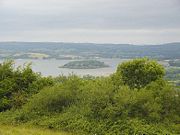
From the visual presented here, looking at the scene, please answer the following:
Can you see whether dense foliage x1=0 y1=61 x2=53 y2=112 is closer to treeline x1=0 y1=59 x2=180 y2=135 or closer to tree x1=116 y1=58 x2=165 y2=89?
treeline x1=0 y1=59 x2=180 y2=135

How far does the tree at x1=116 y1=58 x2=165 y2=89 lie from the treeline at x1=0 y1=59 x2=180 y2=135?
483 cm

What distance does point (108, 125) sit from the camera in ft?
70.0

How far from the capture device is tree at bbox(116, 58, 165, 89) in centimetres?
3291

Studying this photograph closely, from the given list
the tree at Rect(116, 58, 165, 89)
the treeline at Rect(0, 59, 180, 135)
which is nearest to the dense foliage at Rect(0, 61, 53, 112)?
the treeline at Rect(0, 59, 180, 135)

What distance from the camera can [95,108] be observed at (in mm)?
22516

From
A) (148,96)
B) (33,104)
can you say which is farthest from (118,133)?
(33,104)

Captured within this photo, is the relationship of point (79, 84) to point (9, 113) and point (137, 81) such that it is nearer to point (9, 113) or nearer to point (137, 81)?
point (9, 113)

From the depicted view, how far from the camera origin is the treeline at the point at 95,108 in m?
21.4

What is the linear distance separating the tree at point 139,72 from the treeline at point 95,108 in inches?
190

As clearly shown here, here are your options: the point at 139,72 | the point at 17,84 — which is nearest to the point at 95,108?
the point at 17,84

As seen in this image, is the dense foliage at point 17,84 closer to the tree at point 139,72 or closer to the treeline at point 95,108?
the treeline at point 95,108

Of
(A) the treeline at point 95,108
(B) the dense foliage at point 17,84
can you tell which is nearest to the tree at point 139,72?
(A) the treeline at point 95,108

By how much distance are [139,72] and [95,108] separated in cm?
1221

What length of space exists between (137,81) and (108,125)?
12066 millimetres
